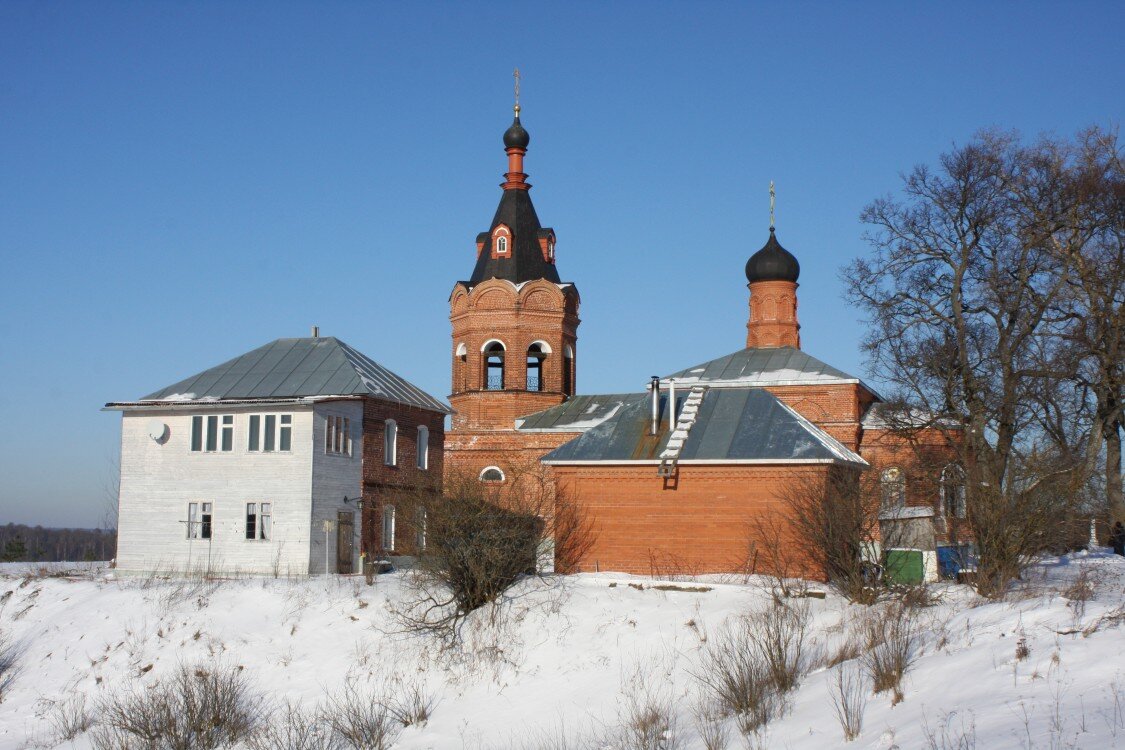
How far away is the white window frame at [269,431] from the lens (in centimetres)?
2561

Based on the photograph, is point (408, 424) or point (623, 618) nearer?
point (623, 618)

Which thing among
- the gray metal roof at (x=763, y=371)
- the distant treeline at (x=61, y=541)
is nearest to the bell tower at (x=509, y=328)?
the gray metal roof at (x=763, y=371)

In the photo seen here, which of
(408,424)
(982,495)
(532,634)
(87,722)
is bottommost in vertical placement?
(87,722)

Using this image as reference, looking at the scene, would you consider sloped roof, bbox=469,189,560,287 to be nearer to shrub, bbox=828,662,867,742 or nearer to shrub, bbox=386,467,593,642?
shrub, bbox=386,467,593,642

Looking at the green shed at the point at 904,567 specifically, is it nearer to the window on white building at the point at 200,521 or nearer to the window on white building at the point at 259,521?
the window on white building at the point at 259,521

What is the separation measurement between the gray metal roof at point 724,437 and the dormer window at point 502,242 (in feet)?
43.2

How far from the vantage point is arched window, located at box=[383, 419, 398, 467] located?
2828 cm

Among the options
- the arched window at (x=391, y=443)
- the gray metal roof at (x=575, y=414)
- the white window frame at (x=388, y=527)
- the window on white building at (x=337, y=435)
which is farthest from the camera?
the gray metal roof at (x=575, y=414)

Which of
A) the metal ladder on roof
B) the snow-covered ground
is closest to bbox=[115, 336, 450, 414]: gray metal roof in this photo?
the snow-covered ground

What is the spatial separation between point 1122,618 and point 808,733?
4.43m

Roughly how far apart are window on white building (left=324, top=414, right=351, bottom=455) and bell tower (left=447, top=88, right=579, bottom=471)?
9.78 m

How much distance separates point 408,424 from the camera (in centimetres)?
2920

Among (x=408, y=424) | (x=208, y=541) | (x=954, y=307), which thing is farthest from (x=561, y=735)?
(x=954, y=307)

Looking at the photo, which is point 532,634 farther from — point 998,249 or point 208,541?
point 998,249
